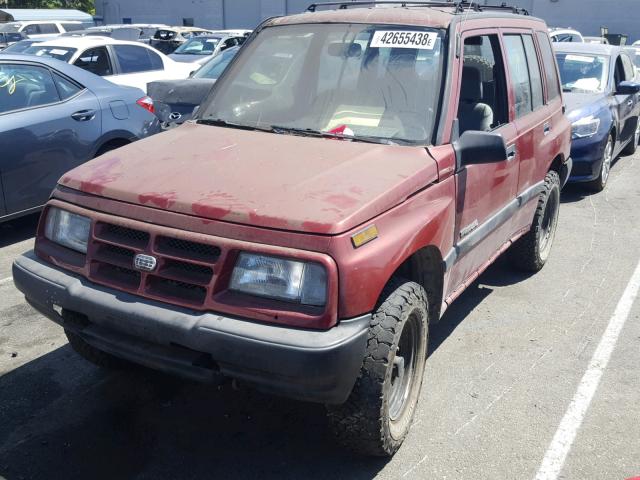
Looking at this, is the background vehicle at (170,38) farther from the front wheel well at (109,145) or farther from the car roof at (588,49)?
the front wheel well at (109,145)

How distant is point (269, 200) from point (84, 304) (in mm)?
918

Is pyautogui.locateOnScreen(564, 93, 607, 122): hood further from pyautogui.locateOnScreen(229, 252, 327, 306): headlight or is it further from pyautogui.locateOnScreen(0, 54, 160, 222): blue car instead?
pyautogui.locateOnScreen(229, 252, 327, 306): headlight

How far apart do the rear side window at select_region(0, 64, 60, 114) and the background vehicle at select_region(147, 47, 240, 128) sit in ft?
2.98

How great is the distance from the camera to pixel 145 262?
2861mm

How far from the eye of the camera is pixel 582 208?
25.3 feet

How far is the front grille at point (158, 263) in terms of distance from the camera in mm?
2781

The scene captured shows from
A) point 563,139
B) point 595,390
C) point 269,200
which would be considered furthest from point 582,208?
point 269,200

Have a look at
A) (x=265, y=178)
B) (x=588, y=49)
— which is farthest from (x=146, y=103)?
(x=588, y=49)

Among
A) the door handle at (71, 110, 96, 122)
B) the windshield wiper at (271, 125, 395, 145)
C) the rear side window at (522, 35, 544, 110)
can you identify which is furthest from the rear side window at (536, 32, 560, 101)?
the door handle at (71, 110, 96, 122)

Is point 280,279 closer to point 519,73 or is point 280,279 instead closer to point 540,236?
point 519,73

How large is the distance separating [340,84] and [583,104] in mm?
5295

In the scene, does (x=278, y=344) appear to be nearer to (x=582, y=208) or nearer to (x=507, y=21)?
(x=507, y=21)

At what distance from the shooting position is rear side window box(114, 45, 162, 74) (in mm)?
10273

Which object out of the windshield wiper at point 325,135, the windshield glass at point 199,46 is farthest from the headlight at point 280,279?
the windshield glass at point 199,46
